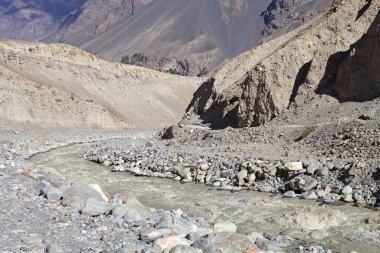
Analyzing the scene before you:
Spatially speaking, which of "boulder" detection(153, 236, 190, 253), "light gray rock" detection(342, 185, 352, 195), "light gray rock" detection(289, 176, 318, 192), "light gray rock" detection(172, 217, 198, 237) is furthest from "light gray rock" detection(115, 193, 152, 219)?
"light gray rock" detection(342, 185, 352, 195)

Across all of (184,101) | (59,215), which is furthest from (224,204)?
(184,101)

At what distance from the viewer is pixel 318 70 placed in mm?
31422

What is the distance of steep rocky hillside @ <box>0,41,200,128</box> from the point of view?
56938 millimetres

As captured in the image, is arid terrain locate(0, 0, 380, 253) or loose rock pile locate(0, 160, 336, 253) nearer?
loose rock pile locate(0, 160, 336, 253)

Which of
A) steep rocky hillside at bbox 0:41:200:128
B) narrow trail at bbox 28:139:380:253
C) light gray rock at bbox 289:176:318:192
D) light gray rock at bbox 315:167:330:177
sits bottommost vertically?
narrow trail at bbox 28:139:380:253

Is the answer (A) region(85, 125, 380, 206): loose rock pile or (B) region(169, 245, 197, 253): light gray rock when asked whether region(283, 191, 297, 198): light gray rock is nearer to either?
(A) region(85, 125, 380, 206): loose rock pile

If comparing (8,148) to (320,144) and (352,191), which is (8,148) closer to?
(320,144)

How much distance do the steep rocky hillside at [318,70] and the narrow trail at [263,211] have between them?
12.9 metres

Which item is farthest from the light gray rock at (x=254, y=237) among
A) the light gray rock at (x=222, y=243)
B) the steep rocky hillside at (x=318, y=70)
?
the steep rocky hillside at (x=318, y=70)

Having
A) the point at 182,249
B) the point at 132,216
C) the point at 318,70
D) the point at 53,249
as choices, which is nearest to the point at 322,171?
the point at 132,216

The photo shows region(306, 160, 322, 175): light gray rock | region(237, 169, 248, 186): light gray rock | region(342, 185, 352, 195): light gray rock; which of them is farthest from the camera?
region(237, 169, 248, 186): light gray rock

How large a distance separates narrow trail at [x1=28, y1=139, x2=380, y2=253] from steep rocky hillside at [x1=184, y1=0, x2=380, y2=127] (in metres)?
12.9

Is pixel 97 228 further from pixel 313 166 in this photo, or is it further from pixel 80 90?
pixel 80 90

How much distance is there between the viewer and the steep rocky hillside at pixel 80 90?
5694 cm
